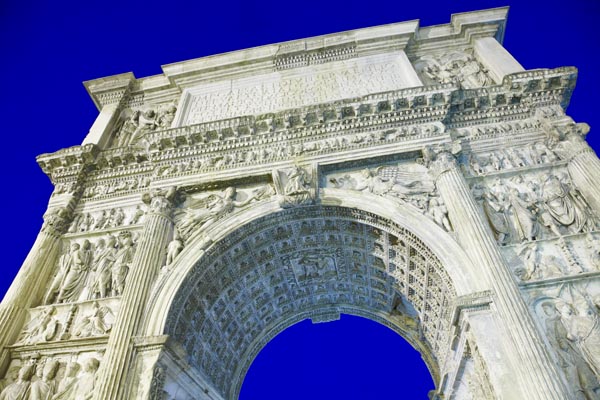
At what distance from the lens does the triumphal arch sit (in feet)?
19.4

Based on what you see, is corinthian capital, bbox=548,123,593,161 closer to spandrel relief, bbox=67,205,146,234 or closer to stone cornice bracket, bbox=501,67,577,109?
stone cornice bracket, bbox=501,67,577,109

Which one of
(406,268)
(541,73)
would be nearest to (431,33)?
(541,73)

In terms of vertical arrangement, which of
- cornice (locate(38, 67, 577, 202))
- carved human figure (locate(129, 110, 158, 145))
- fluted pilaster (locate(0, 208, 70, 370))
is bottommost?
fluted pilaster (locate(0, 208, 70, 370))

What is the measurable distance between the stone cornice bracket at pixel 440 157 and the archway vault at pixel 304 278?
1.10 meters

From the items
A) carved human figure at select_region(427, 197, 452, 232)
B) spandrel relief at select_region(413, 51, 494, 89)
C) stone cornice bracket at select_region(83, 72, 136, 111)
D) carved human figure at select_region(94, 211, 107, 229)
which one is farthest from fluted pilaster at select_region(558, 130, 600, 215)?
stone cornice bracket at select_region(83, 72, 136, 111)

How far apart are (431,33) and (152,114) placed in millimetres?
9190

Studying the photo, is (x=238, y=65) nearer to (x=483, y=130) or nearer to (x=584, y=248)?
(x=483, y=130)

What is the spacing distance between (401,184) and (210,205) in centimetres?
419

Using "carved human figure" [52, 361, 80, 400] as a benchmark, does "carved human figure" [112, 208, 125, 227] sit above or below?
above

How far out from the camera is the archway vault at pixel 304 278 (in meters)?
7.03

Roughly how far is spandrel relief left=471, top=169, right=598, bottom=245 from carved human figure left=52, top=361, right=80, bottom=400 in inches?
306

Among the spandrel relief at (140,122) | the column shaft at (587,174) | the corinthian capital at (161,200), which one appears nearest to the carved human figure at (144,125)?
the spandrel relief at (140,122)

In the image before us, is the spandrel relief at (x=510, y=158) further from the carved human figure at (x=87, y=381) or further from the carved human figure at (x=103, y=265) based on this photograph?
the carved human figure at (x=87, y=381)

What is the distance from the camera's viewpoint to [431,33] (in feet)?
38.6
